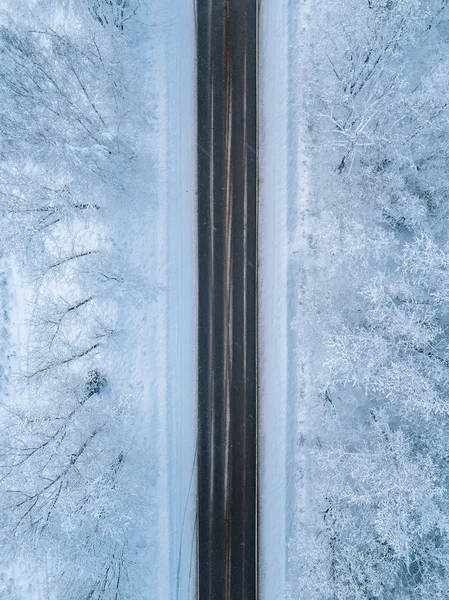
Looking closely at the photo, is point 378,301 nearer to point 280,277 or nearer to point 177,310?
point 280,277

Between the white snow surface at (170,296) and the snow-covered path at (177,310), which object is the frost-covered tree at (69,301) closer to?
the white snow surface at (170,296)

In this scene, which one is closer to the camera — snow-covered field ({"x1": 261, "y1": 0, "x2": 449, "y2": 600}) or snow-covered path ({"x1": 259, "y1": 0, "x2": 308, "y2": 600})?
snow-covered field ({"x1": 261, "y1": 0, "x2": 449, "y2": 600})

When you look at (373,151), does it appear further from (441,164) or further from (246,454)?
(246,454)

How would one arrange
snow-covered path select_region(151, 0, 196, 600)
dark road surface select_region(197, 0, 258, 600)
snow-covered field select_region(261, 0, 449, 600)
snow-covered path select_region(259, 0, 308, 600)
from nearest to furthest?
snow-covered field select_region(261, 0, 449, 600), snow-covered path select_region(259, 0, 308, 600), snow-covered path select_region(151, 0, 196, 600), dark road surface select_region(197, 0, 258, 600)

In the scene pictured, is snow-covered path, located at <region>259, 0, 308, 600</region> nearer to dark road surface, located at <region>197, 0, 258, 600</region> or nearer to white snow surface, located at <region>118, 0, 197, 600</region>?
dark road surface, located at <region>197, 0, 258, 600</region>

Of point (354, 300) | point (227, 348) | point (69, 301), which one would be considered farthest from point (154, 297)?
point (354, 300)

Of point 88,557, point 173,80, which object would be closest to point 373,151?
point 173,80

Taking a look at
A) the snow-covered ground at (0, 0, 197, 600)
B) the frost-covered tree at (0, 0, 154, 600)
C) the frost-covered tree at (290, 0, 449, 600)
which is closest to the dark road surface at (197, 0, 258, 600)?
the snow-covered ground at (0, 0, 197, 600)

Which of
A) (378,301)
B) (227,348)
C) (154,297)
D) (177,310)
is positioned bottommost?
(227,348)
